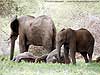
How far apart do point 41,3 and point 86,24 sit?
2091mm

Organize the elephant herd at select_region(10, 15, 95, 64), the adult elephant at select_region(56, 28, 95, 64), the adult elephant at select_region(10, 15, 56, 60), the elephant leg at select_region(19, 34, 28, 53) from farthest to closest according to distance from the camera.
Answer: the elephant leg at select_region(19, 34, 28, 53) → the adult elephant at select_region(10, 15, 56, 60) → the elephant herd at select_region(10, 15, 95, 64) → the adult elephant at select_region(56, 28, 95, 64)

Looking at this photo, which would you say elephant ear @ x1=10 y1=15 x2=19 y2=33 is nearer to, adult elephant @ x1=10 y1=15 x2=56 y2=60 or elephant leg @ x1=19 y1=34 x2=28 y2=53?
adult elephant @ x1=10 y1=15 x2=56 y2=60

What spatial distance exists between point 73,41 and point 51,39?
137cm

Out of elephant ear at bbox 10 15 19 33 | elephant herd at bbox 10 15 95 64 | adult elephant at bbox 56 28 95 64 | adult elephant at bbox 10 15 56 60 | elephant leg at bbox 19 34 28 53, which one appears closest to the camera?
adult elephant at bbox 56 28 95 64

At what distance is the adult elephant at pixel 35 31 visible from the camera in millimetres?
10266

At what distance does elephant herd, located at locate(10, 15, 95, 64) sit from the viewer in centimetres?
891

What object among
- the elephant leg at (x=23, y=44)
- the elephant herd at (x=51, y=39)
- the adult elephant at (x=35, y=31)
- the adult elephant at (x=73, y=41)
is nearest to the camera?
the adult elephant at (x=73, y=41)

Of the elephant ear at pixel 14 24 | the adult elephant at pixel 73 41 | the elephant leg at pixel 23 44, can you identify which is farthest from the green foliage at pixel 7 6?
the adult elephant at pixel 73 41

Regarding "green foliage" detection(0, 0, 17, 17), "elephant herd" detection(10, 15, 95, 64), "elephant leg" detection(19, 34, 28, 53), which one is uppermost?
"green foliage" detection(0, 0, 17, 17)

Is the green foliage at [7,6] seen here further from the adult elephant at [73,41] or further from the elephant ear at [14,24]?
the adult elephant at [73,41]

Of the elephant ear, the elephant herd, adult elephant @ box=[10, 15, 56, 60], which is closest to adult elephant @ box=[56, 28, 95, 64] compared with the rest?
the elephant herd

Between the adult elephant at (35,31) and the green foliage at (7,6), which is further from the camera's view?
the green foliage at (7,6)

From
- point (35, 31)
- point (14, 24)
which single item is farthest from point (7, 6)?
point (35, 31)

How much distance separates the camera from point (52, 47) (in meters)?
10.3
